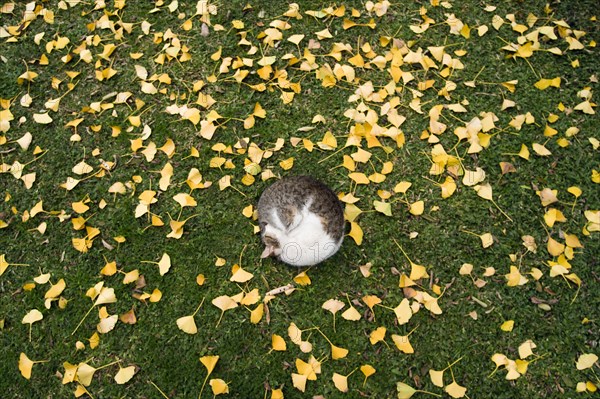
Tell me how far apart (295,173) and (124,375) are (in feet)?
5.04

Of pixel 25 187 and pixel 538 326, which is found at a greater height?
pixel 25 187

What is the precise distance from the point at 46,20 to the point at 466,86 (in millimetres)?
3355

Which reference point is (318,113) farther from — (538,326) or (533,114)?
(538,326)

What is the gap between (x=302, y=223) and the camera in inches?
95.7

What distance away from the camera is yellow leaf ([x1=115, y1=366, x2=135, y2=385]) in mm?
2357

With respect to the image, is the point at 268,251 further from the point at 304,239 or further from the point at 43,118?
the point at 43,118

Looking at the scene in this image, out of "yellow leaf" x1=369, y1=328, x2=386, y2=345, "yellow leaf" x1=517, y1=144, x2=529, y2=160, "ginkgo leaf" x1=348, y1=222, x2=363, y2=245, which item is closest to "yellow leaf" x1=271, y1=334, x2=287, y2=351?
"yellow leaf" x1=369, y1=328, x2=386, y2=345

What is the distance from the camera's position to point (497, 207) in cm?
278

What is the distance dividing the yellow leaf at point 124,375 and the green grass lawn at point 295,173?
1.5 inches

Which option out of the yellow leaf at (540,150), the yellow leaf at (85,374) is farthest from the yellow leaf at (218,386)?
the yellow leaf at (540,150)

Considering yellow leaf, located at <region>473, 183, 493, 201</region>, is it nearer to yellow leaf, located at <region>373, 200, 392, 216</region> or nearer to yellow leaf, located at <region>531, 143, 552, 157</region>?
yellow leaf, located at <region>531, 143, 552, 157</region>

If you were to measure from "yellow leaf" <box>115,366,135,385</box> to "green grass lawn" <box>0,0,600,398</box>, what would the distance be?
0.04m

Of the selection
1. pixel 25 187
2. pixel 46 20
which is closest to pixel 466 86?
pixel 25 187

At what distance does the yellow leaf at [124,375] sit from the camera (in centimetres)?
236
